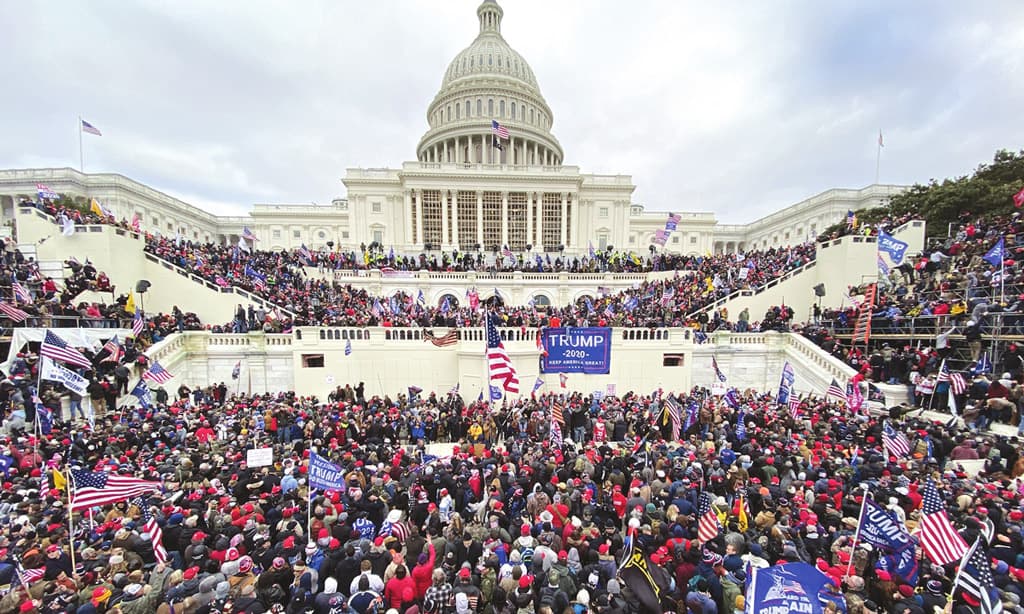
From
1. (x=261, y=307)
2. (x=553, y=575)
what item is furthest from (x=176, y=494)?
(x=261, y=307)

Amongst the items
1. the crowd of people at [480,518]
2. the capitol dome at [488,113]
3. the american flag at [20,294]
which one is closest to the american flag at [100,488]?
the crowd of people at [480,518]

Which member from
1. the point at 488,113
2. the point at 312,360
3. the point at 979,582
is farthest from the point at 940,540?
the point at 488,113

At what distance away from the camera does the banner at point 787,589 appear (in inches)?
175

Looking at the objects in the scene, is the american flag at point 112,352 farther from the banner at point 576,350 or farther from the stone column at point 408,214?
the stone column at point 408,214

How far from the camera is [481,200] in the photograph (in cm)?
5038

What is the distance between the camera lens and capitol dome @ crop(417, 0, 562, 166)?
63.4 meters

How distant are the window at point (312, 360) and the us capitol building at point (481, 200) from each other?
28351 millimetres

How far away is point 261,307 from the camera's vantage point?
906 inches

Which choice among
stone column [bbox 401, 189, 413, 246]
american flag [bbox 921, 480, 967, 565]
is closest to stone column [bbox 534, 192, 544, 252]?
stone column [bbox 401, 189, 413, 246]

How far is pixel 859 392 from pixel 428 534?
543 inches

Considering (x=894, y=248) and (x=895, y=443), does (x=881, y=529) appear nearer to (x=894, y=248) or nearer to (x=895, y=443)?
(x=895, y=443)

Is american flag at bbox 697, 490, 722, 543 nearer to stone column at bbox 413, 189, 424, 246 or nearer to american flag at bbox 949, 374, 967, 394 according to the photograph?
american flag at bbox 949, 374, 967, 394

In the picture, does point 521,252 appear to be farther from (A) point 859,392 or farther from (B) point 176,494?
(B) point 176,494

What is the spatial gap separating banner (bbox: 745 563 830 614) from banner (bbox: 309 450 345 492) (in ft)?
21.8
